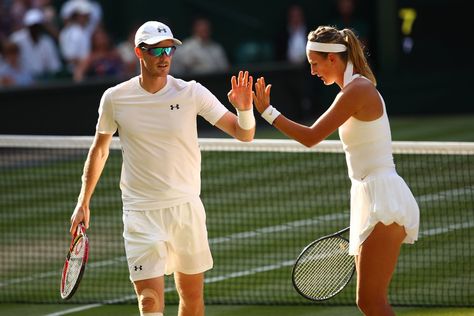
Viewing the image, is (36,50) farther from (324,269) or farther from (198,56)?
(324,269)

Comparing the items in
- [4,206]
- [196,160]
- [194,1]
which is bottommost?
[4,206]

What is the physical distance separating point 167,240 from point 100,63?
13.9m

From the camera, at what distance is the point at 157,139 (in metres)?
7.24

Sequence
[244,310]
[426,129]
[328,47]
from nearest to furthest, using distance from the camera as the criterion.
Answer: [328,47] → [244,310] → [426,129]

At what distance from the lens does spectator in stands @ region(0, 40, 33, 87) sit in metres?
19.4

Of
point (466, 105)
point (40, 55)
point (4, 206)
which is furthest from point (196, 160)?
point (466, 105)

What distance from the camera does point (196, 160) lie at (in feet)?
24.1

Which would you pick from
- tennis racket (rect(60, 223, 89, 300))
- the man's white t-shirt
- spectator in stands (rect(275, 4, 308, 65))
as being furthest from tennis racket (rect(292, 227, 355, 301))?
spectator in stands (rect(275, 4, 308, 65))

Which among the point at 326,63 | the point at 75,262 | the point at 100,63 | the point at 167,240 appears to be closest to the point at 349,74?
the point at 326,63

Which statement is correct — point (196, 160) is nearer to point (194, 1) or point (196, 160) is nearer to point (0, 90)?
point (0, 90)

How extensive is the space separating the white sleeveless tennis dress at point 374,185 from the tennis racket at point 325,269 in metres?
0.49

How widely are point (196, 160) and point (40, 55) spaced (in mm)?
14078

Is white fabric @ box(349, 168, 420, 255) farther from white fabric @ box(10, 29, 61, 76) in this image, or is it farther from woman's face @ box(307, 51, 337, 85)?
white fabric @ box(10, 29, 61, 76)

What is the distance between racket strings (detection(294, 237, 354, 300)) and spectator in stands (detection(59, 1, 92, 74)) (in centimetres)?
1415
